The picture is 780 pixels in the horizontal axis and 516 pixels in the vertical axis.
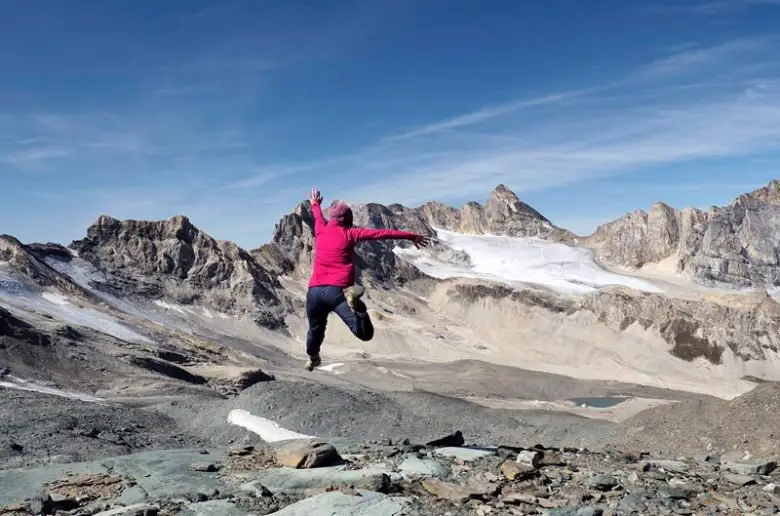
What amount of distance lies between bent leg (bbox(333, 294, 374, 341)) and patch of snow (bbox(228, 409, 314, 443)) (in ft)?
44.9

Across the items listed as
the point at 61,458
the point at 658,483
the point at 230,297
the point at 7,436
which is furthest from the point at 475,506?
the point at 230,297

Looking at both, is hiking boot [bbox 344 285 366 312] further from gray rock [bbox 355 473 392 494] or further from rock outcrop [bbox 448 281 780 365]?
rock outcrop [bbox 448 281 780 365]

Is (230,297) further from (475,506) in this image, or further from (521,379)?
(475,506)

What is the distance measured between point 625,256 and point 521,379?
127 metres

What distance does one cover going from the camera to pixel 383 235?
1090cm

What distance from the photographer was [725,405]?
Answer: 2302cm

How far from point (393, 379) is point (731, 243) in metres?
127

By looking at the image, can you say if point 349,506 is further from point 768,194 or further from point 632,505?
point 768,194

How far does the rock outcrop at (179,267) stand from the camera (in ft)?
340

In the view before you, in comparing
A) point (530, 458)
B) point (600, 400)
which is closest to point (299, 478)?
point (530, 458)

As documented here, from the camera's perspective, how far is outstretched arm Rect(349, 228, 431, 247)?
10.9 meters

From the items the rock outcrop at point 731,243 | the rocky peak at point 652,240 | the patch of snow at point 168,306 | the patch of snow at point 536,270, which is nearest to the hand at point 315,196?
the patch of snow at point 168,306

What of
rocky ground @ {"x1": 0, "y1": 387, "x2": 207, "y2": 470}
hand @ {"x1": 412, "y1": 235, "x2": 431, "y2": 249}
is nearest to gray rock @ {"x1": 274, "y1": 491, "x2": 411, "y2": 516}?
hand @ {"x1": 412, "y1": 235, "x2": 431, "y2": 249}

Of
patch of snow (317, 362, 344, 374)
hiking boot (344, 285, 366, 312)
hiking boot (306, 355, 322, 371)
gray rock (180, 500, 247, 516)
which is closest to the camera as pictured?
Answer: gray rock (180, 500, 247, 516)
